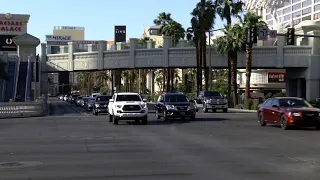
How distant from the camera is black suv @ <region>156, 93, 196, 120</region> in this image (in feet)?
94.2

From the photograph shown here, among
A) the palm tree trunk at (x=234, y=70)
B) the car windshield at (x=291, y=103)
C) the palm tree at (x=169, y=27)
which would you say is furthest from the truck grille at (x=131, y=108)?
the palm tree at (x=169, y=27)

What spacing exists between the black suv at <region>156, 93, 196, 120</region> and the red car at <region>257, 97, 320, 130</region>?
5.56 m

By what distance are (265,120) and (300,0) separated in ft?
501

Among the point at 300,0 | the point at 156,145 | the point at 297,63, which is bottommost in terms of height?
the point at 156,145

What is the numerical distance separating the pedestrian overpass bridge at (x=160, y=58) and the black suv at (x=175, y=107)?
95.5 ft

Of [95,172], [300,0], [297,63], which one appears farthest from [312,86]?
[300,0]

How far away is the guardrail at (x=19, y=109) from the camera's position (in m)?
36.5

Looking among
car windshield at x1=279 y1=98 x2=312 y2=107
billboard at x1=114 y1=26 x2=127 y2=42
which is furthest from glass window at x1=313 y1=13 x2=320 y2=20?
car windshield at x1=279 y1=98 x2=312 y2=107

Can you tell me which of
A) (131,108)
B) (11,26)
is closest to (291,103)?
(131,108)

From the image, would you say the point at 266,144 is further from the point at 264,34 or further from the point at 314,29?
the point at 314,29

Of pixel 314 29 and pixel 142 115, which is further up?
pixel 314 29

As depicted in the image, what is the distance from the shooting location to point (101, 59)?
62.4 meters

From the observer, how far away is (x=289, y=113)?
21.8 meters

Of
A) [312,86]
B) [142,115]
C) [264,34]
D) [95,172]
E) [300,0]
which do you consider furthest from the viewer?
[300,0]
